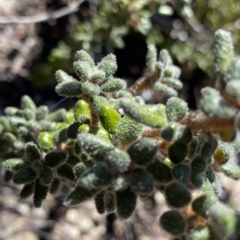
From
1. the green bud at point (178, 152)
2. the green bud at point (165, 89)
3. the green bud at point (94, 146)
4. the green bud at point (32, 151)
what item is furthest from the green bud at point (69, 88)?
the green bud at point (165, 89)

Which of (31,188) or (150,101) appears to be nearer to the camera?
(31,188)

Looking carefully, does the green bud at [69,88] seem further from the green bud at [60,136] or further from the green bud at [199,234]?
the green bud at [199,234]

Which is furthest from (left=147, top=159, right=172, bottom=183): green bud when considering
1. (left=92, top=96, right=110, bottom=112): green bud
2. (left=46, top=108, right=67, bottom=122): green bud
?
(left=46, top=108, right=67, bottom=122): green bud

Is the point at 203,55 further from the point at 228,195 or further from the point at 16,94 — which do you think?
the point at 16,94

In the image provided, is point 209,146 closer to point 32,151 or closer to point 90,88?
point 90,88

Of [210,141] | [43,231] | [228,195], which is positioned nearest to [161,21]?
[228,195]
